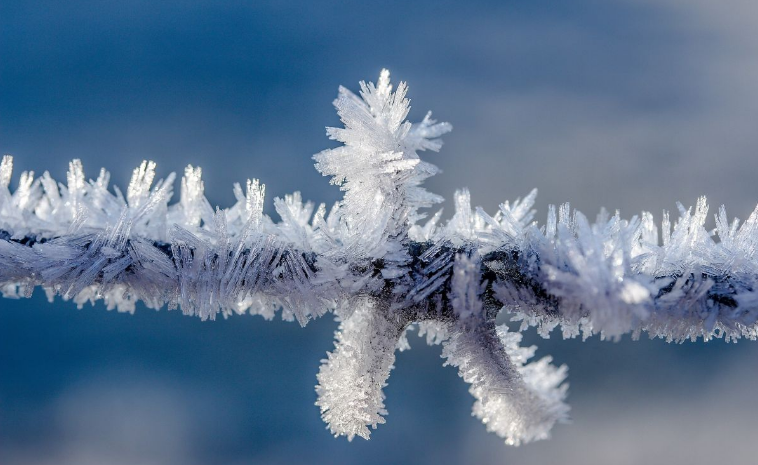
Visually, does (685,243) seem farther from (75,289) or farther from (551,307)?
(75,289)

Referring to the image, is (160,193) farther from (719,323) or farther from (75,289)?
(719,323)

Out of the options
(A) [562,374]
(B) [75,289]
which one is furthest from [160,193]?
(A) [562,374]

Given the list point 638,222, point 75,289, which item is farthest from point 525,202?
point 75,289

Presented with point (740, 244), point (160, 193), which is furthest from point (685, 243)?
point (160, 193)

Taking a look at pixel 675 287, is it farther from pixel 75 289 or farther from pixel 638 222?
pixel 75 289
